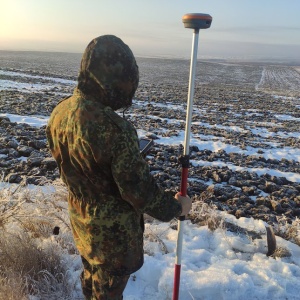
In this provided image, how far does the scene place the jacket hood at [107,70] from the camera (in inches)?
77.0

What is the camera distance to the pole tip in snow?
2510 mm

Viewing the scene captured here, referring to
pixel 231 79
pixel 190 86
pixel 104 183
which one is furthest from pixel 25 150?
pixel 231 79

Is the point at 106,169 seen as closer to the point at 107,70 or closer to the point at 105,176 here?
the point at 105,176

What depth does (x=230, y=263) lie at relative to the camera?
12.8ft

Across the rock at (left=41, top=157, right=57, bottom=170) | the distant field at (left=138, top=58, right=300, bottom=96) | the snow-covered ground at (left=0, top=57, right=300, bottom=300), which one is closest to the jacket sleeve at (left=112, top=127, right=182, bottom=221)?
the snow-covered ground at (left=0, top=57, right=300, bottom=300)

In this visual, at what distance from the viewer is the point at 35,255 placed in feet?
11.4

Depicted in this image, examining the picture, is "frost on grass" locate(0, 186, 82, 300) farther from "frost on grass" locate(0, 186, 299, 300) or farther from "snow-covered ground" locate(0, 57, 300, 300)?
"snow-covered ground" locate(0, 57, 300, 300)

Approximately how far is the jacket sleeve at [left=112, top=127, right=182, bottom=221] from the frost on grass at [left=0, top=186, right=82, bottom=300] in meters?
1.56

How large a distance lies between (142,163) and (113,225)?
442mm

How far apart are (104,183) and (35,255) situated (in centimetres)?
180

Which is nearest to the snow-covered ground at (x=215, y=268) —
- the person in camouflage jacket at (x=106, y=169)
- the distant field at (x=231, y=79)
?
the person in camouflage jacket at (x=106, y=169)

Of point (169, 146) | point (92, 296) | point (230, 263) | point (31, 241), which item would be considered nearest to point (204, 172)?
point (169, 146)

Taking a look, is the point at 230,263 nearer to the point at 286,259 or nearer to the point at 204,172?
the point at 286,259

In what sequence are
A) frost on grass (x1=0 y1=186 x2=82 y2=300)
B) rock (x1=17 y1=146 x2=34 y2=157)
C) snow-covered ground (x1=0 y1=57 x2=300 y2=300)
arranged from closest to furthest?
frost on grass (x1=0 y1=186 x2=82 y2=300) → snow-covered ground (x1=0 y1=57 x2=300 y2=300) → rock (x1=17 y1=146 x2=34 y2=157)
